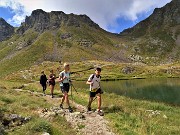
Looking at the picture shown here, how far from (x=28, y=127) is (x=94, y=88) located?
789cm

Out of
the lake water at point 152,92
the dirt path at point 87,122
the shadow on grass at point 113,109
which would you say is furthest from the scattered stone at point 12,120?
the lake water at point 152,92

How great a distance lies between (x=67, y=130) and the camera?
18250mm

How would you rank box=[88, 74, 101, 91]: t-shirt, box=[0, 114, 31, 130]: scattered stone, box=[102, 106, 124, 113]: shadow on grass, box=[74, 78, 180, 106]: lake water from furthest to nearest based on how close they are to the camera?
box=[74, 78, 180, 106]: lake water → box=[102, 106, 124, 113]: shadow on grass → box=[88, 74, 101, 91]: t-shirt → box=[0, 114, 31, 130]: scattered stone

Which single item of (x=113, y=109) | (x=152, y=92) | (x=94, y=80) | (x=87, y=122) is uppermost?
(x=94, y=80)

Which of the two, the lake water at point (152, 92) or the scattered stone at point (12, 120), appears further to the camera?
the lake water at point (152, 92)

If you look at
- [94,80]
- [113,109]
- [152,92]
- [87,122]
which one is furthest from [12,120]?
[152,92]

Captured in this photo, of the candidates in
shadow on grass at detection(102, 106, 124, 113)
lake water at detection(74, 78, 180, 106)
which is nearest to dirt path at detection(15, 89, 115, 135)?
shadow on grass at detection(102, 106, 124, 113)

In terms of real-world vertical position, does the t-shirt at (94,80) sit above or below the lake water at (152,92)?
above

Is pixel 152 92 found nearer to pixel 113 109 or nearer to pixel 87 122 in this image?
pixel 113 109

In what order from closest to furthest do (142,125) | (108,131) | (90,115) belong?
(108,131) → (142,125) → (90,115)

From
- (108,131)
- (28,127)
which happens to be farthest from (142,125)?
(28,127)

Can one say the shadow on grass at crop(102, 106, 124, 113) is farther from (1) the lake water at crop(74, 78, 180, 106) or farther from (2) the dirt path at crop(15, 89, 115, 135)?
(1) the lake water at crop(74, 78, 180, 106)

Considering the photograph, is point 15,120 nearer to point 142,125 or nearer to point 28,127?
point 28,127

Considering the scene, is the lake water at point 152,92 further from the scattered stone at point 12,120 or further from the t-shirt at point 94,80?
the scattered stone at point 12,120
